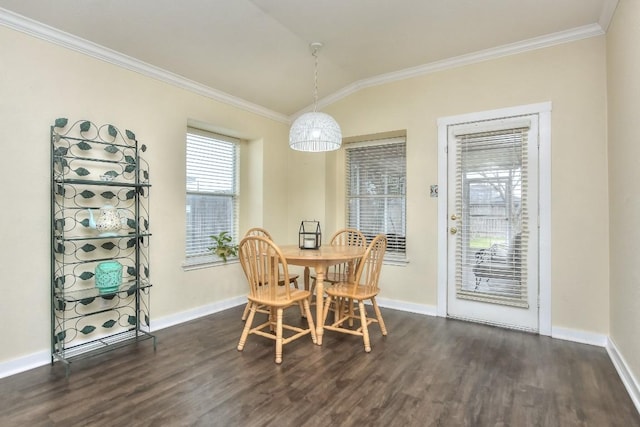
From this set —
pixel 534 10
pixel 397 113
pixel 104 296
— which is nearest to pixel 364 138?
pixel 397 113

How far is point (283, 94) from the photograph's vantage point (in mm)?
4066

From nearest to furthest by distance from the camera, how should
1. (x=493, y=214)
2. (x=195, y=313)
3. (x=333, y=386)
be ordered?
(x=333, y=386) → (x=493, y=214) → (x=195, y=313)

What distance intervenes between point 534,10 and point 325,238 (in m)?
3.00

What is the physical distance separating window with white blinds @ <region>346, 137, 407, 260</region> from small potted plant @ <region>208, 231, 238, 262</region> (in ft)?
4.97

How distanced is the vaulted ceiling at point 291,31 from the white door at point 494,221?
0.77 meters

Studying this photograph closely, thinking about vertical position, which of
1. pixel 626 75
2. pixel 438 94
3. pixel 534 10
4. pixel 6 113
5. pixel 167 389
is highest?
pixel 534 10

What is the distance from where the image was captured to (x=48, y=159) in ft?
8.16

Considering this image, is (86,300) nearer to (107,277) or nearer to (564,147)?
(107,277)

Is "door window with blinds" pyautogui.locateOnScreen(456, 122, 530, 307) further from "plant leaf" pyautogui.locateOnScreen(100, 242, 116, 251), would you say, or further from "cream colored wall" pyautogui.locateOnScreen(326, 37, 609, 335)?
"plant leaf" pyautogui.locateOnScreen(100, 242, 116, 251)

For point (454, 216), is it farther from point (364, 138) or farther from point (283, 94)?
point (283, 94)

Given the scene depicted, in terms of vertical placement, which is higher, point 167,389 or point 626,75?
point 626,75

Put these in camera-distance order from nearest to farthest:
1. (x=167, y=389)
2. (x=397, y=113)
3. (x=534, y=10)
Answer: (x=167, y=389), (x=534, y=10), (x=397, y=113)

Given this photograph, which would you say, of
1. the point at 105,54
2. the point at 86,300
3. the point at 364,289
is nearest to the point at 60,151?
the point at 105,54

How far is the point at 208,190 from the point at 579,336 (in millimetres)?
3871
